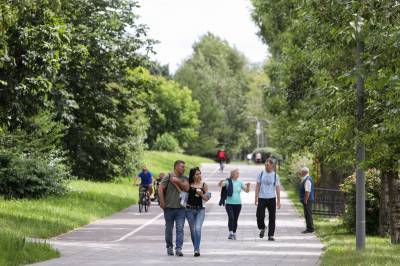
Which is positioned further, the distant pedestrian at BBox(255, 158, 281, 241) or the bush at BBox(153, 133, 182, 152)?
the bush at BBox(153, 133, 182, 152)

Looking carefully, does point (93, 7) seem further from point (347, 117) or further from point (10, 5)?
point (347, 117)

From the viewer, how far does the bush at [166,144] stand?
9106 centimetres

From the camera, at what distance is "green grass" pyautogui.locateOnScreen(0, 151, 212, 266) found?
1611 cm

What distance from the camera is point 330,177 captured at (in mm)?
41594

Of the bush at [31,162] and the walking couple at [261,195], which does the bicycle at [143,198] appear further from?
the walking couple at [261,195]

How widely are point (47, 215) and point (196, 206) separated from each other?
27.6 feet

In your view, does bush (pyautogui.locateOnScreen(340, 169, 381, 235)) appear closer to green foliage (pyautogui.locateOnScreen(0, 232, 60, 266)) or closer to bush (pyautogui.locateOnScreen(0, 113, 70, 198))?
green foliage (pyautogui.locateOnScreen(0, 232, 60, 266))

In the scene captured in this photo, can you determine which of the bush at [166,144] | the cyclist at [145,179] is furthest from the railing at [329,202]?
the bush at [166,144]

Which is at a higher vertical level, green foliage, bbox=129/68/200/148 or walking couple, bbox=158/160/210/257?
green foliage, bbox=129/68/200/148

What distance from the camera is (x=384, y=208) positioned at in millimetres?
22859

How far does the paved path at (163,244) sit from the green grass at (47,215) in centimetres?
41

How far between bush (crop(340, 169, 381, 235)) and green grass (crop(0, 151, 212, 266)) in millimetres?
7296

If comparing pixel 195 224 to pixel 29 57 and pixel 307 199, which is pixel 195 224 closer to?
pixel 307 199

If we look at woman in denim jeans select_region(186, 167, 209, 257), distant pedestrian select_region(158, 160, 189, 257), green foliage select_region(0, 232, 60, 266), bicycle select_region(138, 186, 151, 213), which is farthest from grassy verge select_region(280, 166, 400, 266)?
bicycle select_region(138, 186, 151, 213)
